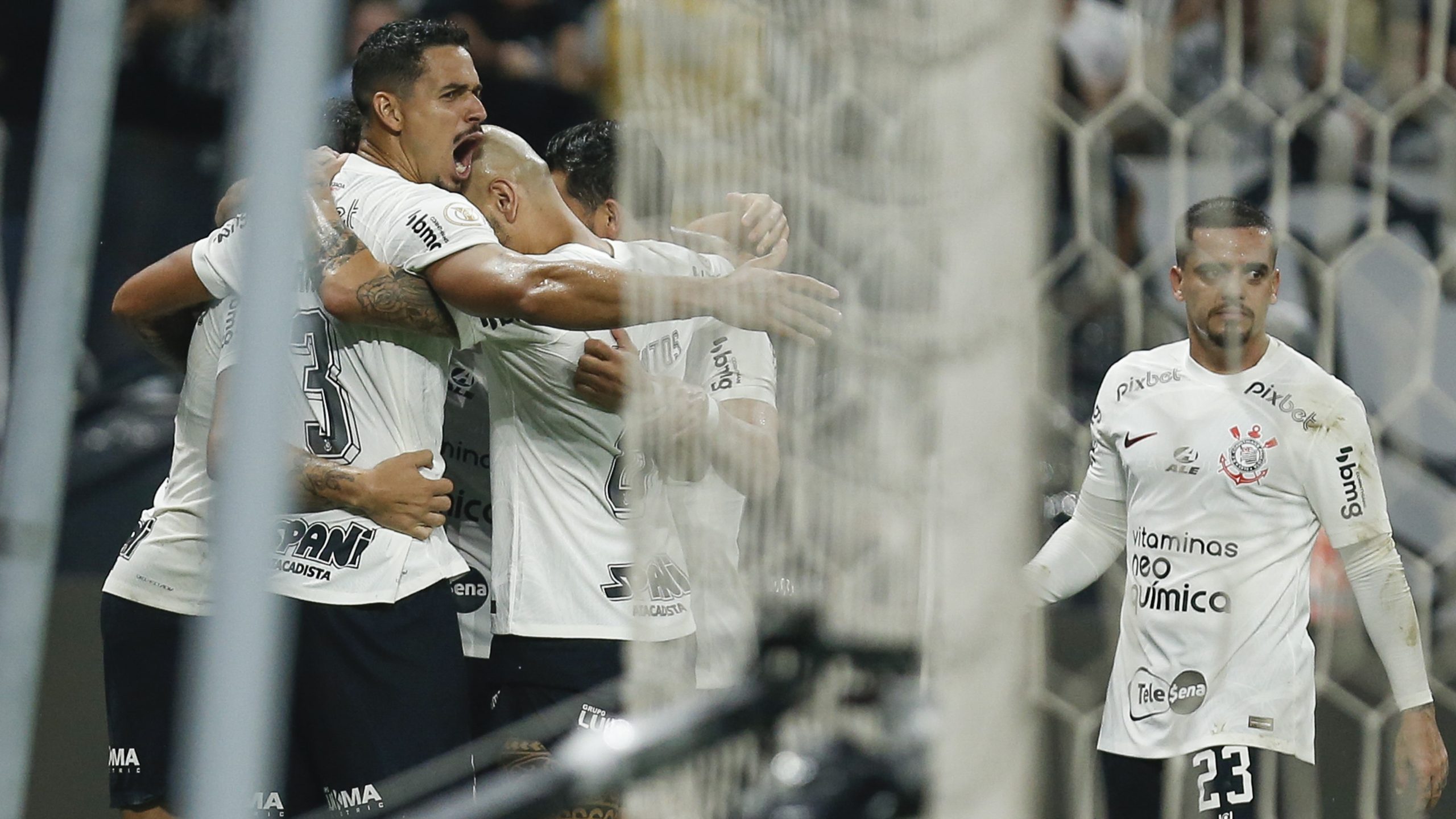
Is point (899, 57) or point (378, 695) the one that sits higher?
point (899, 57)

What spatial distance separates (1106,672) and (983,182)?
2.25 metres

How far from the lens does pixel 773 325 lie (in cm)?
165

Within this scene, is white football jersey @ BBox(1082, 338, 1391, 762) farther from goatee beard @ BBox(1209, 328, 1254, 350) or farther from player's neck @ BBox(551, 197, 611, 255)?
player's neck @ BBox(551, 197, 611, 255)

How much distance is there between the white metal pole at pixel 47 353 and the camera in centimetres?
116

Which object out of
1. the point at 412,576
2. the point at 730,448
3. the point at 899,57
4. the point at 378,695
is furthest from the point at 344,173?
the point at 899,57

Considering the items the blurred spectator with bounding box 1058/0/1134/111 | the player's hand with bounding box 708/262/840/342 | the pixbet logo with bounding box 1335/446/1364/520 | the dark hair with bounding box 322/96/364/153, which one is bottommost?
the pixbet logo with bounding box 1335/446/1364/520

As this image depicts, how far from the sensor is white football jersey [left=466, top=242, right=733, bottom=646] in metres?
2.53

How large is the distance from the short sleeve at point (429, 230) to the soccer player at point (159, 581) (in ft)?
1.55

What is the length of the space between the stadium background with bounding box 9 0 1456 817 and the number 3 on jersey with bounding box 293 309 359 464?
0.77m

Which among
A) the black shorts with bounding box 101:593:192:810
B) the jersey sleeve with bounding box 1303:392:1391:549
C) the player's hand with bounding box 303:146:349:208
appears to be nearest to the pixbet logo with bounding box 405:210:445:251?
the player's hand with bounding box 303:146:349:208

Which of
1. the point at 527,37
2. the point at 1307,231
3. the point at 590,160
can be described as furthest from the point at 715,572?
the point at 527,37

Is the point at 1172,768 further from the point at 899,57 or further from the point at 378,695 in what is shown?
the point at 899,57

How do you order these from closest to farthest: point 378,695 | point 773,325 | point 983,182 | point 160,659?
point 983,182, point 773,325, point 378,695, point 160,659

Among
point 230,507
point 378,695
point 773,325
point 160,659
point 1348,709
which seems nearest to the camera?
point 230,507
